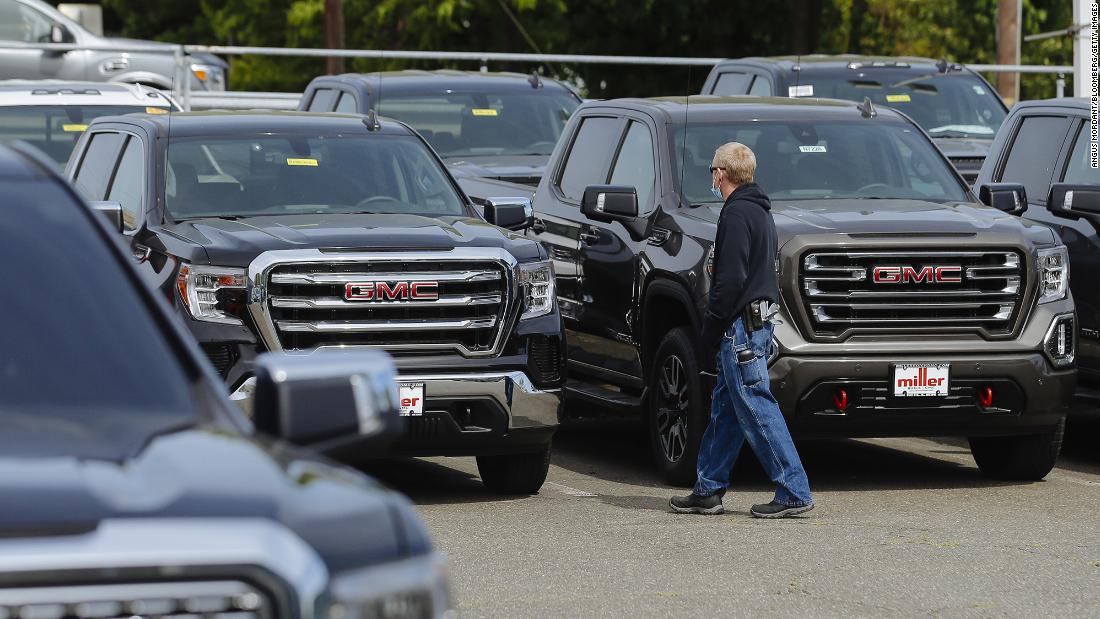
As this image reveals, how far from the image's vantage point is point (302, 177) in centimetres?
1073

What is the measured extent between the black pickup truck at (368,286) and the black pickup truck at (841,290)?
84 centimetres

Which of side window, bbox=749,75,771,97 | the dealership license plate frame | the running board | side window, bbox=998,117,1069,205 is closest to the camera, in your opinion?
the dealership license plate frame

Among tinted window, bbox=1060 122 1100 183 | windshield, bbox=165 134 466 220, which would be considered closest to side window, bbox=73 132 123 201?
windshield, bbox=165 134 466 220

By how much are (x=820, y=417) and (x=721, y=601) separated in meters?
2.64

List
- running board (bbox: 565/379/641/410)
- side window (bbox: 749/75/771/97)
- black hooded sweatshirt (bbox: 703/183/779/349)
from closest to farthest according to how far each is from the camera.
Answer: black hooded sweatshirt (bbox: 703/183/779/349) < running board (bbox: 565/379/641/410) < side window (bbox: 749/75/771/97)

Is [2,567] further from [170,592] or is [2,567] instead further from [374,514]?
[374,514]

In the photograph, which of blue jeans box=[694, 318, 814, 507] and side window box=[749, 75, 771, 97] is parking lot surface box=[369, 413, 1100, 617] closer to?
blue jeans box=[694, 318, 814, 507]

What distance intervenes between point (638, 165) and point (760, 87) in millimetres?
6173

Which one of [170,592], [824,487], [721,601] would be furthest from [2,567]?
[824,487]

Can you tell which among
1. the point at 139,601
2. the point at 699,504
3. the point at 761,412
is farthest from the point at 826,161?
the point at 139,601

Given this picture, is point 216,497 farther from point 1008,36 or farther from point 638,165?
point 1008,36

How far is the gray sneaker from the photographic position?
9.59 meters

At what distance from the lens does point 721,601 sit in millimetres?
7523

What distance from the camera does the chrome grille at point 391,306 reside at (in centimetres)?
934
